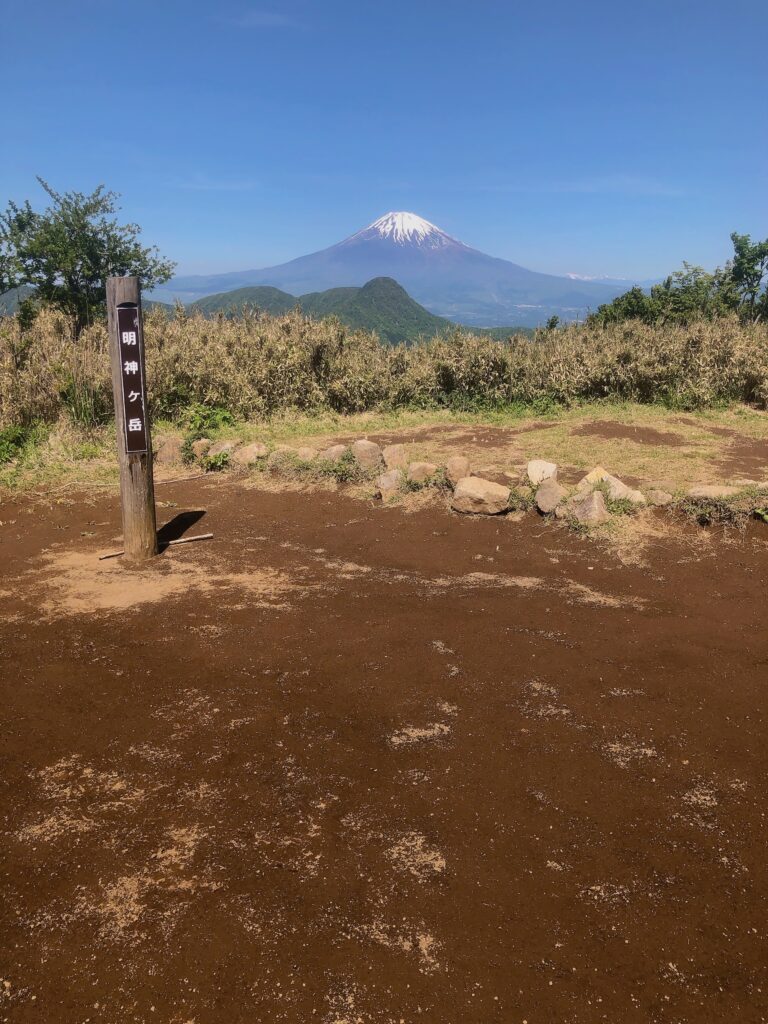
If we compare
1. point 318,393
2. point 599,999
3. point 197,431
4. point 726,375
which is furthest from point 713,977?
point 726,375

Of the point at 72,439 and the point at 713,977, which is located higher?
the point at 72,439

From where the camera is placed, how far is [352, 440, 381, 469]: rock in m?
8.18

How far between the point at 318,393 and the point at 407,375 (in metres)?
1.82

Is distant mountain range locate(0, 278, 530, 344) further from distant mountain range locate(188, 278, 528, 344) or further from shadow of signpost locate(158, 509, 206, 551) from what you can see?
shadow of signpost locate(158, 509, 206, 551)

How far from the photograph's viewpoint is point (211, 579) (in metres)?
5.32

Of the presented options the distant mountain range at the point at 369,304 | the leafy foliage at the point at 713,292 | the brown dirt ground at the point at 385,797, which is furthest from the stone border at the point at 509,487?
the distant mountain range at the point at 369,304

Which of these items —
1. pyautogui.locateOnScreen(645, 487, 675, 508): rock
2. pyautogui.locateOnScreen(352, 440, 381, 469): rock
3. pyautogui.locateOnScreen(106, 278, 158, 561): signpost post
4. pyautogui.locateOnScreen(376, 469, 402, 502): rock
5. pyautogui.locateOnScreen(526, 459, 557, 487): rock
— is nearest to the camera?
pyautogui.locateOnScreen(106, 278, 158, 561): signpost post

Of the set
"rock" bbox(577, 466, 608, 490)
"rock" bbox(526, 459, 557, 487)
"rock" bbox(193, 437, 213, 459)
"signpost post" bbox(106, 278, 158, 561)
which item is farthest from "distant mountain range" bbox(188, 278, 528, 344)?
"signpost post" bbox(106, 278, 158, 561)

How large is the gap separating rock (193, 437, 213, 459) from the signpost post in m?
3.52

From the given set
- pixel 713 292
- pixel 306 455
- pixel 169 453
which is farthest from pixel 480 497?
pixel 713 292

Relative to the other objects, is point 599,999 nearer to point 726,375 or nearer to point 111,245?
A: point 726,375

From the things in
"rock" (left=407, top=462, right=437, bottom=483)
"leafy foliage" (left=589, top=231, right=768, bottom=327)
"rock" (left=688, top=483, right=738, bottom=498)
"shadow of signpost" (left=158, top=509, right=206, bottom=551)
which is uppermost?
"leafy foliage" (left=589, top=231, right=768, bottom=327)

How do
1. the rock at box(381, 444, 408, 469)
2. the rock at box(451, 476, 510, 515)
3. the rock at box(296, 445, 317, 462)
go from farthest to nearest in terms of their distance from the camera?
the rock at box(296, 445, 317, 462), the rock at box(381, 444, 408, 469), the rock at box(451, 476, 510, 515)

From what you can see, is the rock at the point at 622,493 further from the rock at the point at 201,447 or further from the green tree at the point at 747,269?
the green tree at the point at 747,269
